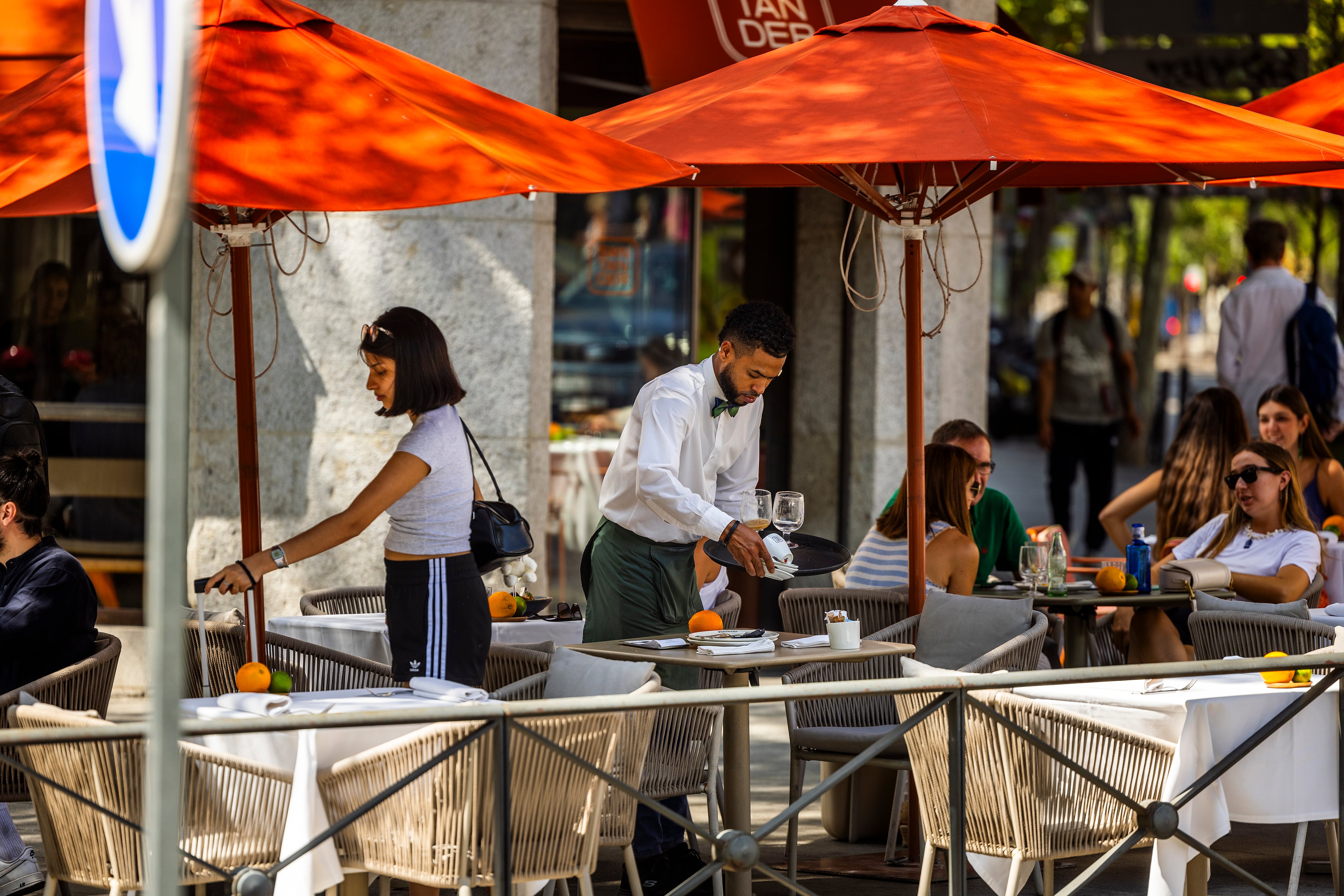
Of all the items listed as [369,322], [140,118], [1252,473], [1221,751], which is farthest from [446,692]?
[369,322]

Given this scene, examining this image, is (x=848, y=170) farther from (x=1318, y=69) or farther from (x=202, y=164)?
(x=1318, y=69)

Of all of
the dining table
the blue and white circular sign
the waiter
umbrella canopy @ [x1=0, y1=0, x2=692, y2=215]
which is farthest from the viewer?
the waiter

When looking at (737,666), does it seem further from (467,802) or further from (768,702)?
(467,802)

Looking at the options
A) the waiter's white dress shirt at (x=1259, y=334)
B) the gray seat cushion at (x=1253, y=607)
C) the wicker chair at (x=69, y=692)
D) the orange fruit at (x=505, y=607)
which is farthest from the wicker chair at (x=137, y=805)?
the waiter's white dress shirt at (x=1259, y=334)

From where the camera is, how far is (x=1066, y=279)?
12.4m

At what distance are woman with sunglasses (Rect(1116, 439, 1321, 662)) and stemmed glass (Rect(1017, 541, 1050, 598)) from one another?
0.47 meters

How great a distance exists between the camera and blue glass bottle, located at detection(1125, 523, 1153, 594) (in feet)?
20.9

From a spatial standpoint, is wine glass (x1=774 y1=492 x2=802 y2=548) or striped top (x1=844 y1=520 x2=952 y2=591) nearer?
wine glass (x1=774 y1=492 x2=802 y2=548)

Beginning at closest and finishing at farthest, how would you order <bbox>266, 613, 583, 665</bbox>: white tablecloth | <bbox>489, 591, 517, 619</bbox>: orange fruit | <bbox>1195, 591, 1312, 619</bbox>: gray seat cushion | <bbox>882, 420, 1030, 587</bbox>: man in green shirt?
<bbox>1195, 591, 1312, 619</bbox>: gray seat cushion → <bbox>266, 613, 583, 665</bbox>: white tablecloth → <bbox>489, 591, 517, 619</bbox>: orange fruit → <bbox>882, 420, 1030, 587</bbox>: man in green shirt

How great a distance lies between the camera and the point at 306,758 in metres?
3.71

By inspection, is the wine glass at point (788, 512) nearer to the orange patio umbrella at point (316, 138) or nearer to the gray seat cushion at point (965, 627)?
the gray seat cushion at point (965, 627)

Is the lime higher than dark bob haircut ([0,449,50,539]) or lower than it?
lower

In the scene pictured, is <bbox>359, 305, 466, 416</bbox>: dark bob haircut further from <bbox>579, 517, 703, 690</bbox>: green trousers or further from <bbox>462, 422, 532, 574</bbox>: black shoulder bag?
<bbox>579, 517, 703, 690</bbox>: green trousers

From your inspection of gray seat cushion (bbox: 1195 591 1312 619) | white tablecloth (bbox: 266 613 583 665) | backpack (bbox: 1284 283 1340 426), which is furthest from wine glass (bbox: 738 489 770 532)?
backpack (bbox: 1284 283 1340 426)
